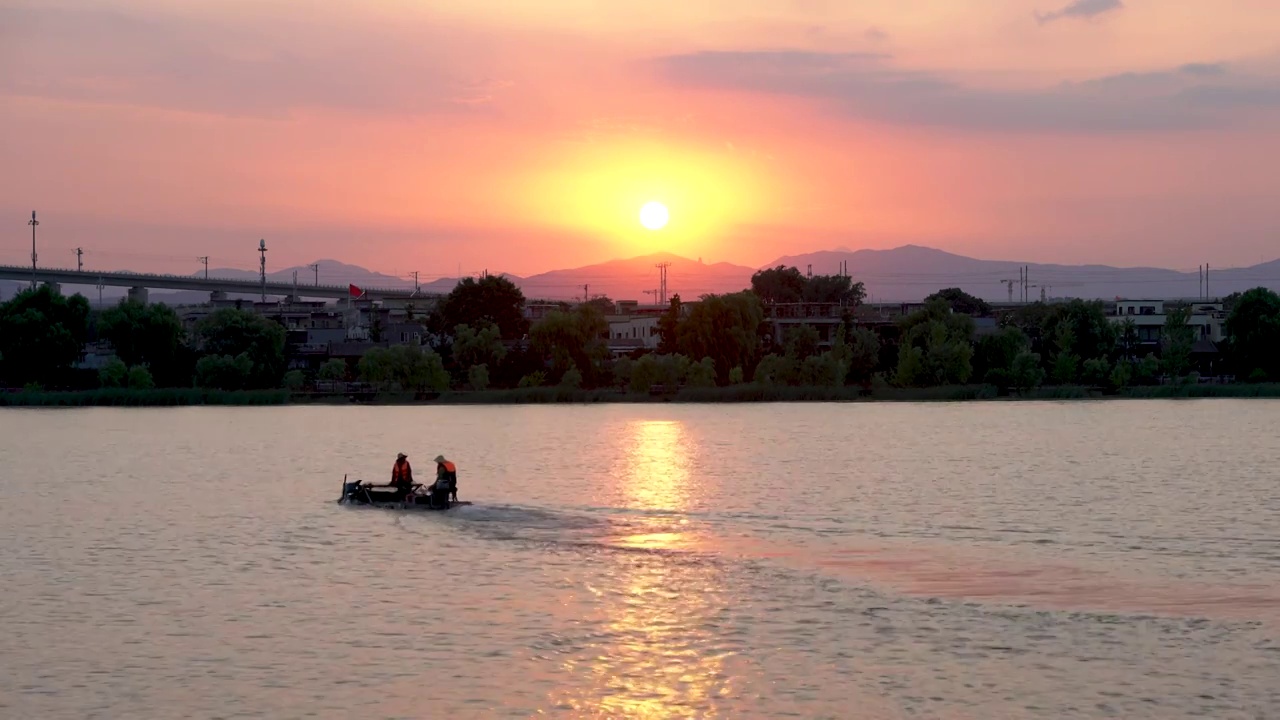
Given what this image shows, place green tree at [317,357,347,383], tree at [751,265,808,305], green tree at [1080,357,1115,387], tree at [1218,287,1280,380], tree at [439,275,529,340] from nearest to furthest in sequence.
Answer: tree at [1218,287,1280,380], green tree at [317,357,347,383], green tree at [1080,357,1115,387], tree at [439,275,529,340], tree at [751,265,808,305]

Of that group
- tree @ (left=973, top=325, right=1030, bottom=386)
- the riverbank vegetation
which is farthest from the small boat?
tree @ (left=973, top=325, right=1030, bottom=386)

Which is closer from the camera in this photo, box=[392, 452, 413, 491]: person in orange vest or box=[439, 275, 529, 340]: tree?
box=[392, 452, 413, 491]: person in orange vest

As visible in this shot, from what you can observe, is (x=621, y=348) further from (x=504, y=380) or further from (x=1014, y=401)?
(x=1014, y=401)

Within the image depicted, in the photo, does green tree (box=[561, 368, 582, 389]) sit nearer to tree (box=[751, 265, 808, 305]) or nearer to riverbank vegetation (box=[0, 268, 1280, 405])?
riverbank vegetation (box=[0, 268, 1280, 405])

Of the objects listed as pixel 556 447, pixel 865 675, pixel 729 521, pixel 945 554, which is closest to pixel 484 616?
pixel 865 675

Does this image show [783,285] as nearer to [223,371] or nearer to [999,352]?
[999,352]

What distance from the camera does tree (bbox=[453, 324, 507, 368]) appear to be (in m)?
121

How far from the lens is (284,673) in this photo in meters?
22.1

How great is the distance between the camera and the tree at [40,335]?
387ft

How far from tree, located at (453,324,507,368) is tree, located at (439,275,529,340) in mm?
8218

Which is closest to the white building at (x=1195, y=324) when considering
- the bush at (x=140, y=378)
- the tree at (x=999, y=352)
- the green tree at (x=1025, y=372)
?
the green tree at (x=1025, y=372)

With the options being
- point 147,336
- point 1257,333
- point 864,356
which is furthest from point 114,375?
point 1257,333

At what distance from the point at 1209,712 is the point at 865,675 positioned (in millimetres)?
4653

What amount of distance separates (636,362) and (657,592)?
9134cm
